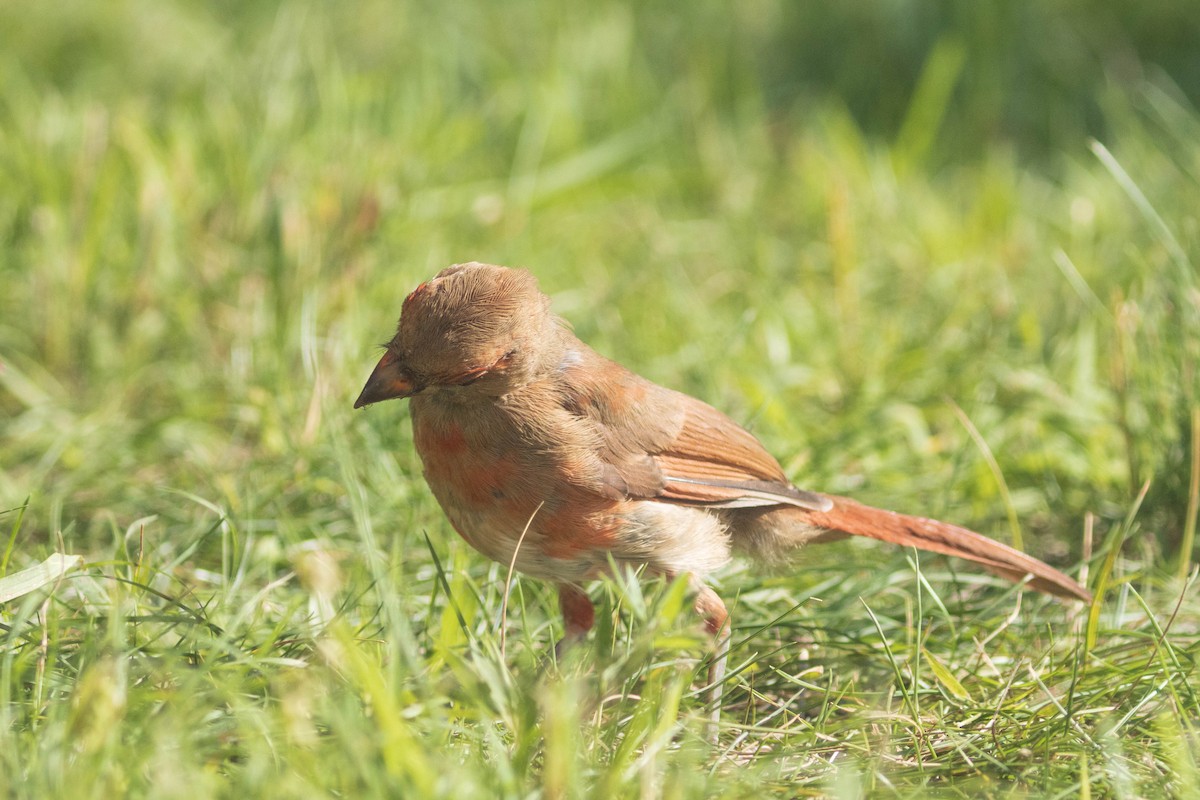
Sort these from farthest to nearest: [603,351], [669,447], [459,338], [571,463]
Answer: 1. [603,351]
2. [669,447]
3. [571,463]
4. [459,338]

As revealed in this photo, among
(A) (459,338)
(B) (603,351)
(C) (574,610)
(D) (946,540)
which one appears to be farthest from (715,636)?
(B) (603,351)

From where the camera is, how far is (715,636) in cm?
303

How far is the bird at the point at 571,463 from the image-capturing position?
2.93 m

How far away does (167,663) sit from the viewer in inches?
93.2

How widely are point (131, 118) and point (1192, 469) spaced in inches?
161

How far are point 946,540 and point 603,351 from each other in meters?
1.59

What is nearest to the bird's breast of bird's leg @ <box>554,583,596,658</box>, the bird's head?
the bird's head

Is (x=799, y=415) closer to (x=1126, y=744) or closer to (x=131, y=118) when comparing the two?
(x=1126, y=744)

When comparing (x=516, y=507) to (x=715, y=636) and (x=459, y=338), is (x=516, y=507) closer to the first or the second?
(x=459, y=338)

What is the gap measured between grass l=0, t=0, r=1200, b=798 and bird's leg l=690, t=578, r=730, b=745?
0.19 ft

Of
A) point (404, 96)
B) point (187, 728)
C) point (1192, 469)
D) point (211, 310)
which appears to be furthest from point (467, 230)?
point (187, 728)

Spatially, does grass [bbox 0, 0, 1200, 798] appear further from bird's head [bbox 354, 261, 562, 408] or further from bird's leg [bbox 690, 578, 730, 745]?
bird's head [bbox 354, 261, 562, 408]

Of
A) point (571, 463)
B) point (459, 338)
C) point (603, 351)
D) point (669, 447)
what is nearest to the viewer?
point (459, 338)

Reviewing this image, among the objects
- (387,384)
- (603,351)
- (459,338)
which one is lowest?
(603,351)
